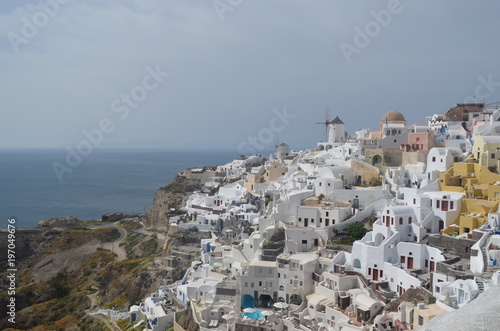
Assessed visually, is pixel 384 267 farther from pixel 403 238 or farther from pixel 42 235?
pixel 42 235

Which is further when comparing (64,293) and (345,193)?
(64,293)

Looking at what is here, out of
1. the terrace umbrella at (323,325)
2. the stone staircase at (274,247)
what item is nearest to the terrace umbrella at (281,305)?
the terrace umbrella at (323,325)

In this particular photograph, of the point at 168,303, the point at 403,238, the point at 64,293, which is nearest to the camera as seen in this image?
the point at 403,238

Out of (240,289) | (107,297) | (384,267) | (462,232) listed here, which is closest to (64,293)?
(107,297)

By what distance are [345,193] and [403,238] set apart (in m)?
5.91

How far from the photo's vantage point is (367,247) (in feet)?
68.1

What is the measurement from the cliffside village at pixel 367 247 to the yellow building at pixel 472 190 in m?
0.05

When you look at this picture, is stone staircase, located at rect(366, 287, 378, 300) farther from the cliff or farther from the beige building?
the cliff

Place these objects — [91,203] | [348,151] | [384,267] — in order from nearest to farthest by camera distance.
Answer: [384,267], [348,151], [91,203]

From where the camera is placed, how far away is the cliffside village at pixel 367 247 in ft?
57.7

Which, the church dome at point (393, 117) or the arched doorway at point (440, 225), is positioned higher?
the church dome at point (393, 117)

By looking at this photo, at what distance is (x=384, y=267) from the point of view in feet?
66.0

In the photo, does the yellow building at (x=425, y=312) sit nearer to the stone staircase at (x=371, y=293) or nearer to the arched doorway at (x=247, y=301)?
the stone staircase at (x=371, y=293)

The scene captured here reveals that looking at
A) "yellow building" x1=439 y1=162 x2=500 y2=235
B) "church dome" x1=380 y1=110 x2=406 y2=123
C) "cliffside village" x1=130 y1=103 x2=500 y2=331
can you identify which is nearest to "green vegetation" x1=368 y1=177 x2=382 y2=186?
"cliffside village" x1=130 y1=103 x2=500 y2=331
